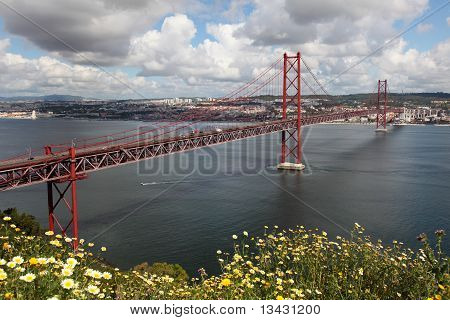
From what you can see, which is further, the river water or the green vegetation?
the river water

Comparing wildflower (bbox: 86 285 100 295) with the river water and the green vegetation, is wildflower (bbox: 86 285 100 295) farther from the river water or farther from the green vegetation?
the river water

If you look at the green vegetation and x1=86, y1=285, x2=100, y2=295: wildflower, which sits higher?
x1=86, y1=285, x2=100, y2=295: wildflower

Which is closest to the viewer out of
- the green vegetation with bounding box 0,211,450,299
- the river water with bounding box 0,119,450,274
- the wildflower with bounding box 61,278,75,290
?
the wildflower with bounding box 61,278,75,290

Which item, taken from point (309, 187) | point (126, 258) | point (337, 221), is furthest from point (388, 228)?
point (126, 258)

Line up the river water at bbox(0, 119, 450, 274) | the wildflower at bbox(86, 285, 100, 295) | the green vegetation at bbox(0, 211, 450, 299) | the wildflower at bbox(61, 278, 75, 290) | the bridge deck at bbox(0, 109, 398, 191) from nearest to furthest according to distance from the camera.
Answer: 1. the wildflower at bbox(61, 278, 75, 290)
2. the wildflower at bbox(86, 285, 100, 295)
3. the green vegetation at bbox(0, 211, 450, 299)
4. the bridge deck at bbox(0, 109, 398, 191)
5. the river water at bbox(0, 119, 450, 274)

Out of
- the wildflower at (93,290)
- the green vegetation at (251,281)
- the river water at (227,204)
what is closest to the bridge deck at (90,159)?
the river water at (227,204)

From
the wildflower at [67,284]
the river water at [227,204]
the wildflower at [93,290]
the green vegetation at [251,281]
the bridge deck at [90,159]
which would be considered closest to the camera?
the wildflower at [67,284]

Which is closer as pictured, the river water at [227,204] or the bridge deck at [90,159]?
the bridge deck at [90,159]

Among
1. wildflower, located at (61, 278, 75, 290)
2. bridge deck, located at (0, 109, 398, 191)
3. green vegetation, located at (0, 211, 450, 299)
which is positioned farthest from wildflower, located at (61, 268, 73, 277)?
bridge deck, located at (0, 109, 398, 191)

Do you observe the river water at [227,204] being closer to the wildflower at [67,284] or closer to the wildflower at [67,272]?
the wildflower at [67,272]

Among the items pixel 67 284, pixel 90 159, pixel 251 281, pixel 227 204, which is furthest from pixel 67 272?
pixel 227 204

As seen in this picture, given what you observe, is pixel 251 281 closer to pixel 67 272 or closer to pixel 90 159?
pixel 67 272
